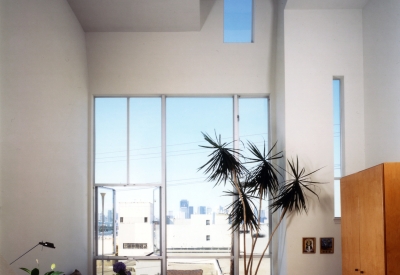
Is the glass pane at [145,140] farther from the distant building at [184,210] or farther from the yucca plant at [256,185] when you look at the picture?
the yucca plant at [256,185]

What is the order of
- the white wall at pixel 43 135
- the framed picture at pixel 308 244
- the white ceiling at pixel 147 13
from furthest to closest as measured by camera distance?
1. the white ceiling at pixel 147 13
2. the framed picture at pixel 308 244
3. the white wall at pixel 43 135

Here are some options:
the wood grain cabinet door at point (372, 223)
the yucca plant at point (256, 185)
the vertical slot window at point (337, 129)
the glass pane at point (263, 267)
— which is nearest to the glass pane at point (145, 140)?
the yucca plant at point (256, 185)

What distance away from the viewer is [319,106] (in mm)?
6887

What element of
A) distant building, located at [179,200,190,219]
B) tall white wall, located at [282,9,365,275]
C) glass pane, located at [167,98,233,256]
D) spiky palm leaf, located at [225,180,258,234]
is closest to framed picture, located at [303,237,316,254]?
tall white wall, located at [282,9,365,275]

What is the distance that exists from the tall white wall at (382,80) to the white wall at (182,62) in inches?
60.6

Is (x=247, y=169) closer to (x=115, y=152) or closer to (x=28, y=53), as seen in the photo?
(x=115, y=152)

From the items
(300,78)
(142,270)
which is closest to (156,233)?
(142,270)

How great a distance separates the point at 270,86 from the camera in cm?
755

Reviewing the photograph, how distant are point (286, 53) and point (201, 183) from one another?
241 cm

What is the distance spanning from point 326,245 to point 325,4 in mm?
3489

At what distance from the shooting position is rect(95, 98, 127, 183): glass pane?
7605 millimetres

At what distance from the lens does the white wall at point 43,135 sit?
4733 millimetres

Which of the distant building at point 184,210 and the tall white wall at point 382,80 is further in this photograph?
the distant building at point 184,210

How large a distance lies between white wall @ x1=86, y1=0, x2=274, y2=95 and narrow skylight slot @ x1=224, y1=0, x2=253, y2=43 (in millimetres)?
129
